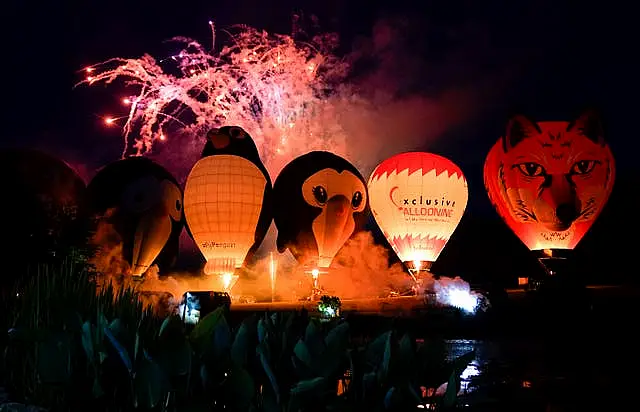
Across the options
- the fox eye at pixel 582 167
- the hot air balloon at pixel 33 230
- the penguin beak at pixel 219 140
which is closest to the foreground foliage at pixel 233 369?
the hot air balloon at pixel 33 230

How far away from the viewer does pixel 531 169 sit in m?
23.9

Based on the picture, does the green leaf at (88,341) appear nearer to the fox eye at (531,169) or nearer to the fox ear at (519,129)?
the fox eye at (531,169)

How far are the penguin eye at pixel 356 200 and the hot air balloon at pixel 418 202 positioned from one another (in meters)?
0.74

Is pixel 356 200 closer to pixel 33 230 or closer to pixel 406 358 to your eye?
pixel 33 230

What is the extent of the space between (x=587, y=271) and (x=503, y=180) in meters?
13.2

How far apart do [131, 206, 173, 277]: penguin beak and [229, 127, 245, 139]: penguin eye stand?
151 inches

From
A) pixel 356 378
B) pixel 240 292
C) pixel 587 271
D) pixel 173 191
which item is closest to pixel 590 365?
pixel 356 378

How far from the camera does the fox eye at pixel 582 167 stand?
77.5ft

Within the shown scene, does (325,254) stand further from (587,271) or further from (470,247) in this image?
(470,247)

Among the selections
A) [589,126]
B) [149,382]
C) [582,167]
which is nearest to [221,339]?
[149,382]

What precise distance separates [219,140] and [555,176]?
1222 centimetres

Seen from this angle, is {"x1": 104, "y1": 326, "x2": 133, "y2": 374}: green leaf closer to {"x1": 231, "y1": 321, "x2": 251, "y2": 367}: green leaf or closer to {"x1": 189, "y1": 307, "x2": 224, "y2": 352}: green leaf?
{"x1": 189, "y1": 307, "x2": 224, "y2": 352}: green leaf

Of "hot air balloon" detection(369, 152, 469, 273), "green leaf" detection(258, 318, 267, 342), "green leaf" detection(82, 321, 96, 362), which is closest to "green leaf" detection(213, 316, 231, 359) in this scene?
"green leaf" detection(258, 318, 267, 342)

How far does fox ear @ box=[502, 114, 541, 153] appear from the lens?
24094mm
